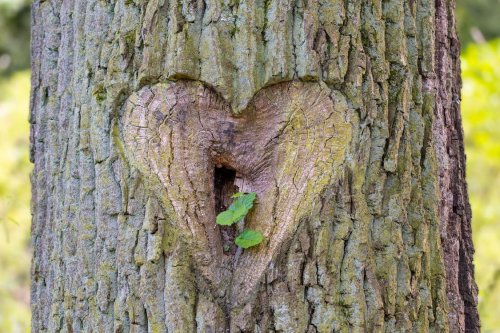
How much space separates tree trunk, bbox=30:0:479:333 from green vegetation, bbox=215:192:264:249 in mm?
29

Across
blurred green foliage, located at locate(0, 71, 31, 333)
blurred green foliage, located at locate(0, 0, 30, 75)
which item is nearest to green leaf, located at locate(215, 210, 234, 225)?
blurred green foliage, located at locate(0, 71, 31, 333)

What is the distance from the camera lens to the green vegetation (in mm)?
1766

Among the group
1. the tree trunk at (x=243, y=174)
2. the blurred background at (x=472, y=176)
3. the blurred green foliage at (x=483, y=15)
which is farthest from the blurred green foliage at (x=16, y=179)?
the blurred green foliage at (x=483, y=15)

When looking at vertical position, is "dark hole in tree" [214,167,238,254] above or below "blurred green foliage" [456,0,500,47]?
below

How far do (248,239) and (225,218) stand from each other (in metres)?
0.08

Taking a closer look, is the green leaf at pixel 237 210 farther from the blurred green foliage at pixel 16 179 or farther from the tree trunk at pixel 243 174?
the blurred green foliage at pixel 16 179

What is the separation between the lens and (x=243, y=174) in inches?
73.1

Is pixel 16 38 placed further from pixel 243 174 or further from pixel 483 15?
pixel 243 174

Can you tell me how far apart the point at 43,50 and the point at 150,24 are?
49 centimetres

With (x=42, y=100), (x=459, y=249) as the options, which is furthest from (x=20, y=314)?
(x=459, y=249)

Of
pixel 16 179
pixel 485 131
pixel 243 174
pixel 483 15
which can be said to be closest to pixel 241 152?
pixel 243 174

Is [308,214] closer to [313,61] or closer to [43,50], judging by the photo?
[313,61]

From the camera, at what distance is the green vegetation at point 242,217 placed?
177cm

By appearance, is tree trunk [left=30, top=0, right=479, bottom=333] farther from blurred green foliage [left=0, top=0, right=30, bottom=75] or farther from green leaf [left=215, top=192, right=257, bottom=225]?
blurred green foliage [left=0, top=0, right=30, bottom=75]
